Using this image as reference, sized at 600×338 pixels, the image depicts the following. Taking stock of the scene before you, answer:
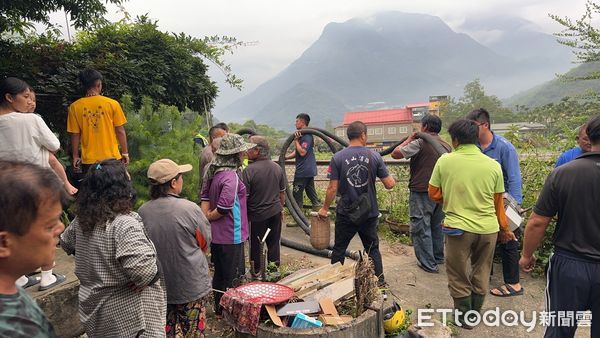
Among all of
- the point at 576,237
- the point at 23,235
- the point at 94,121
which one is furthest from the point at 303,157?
the point at 23,235

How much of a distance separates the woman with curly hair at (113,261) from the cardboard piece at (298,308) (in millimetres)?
935

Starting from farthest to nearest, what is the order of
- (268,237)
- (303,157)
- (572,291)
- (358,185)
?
(303,157) < (268,237) < (358,185) < (572,291)

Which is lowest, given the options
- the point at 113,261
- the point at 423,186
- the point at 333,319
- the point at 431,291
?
the point at 431,291

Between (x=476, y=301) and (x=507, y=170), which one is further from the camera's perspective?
(x=507, y=170)

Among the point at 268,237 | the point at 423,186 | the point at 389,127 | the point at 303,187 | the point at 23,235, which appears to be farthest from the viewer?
the point at 389,127

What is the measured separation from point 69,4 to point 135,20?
954mm

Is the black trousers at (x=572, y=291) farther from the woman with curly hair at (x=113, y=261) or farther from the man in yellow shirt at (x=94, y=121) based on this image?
the man in yellow shirt at (x=94, y=121)

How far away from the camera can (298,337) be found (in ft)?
8.84

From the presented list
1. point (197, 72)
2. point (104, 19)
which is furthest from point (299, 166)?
point (104, 19)

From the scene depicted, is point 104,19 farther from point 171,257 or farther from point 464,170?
point 464,170

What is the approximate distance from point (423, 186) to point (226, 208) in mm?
2841

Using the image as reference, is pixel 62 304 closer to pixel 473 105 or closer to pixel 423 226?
pixel 423 226

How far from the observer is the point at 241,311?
2916mm

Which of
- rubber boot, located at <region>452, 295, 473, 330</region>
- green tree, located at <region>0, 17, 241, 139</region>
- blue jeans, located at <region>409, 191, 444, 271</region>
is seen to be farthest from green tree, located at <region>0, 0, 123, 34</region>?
rubber boot, located at <region>452, 295, 473, 330</region>
